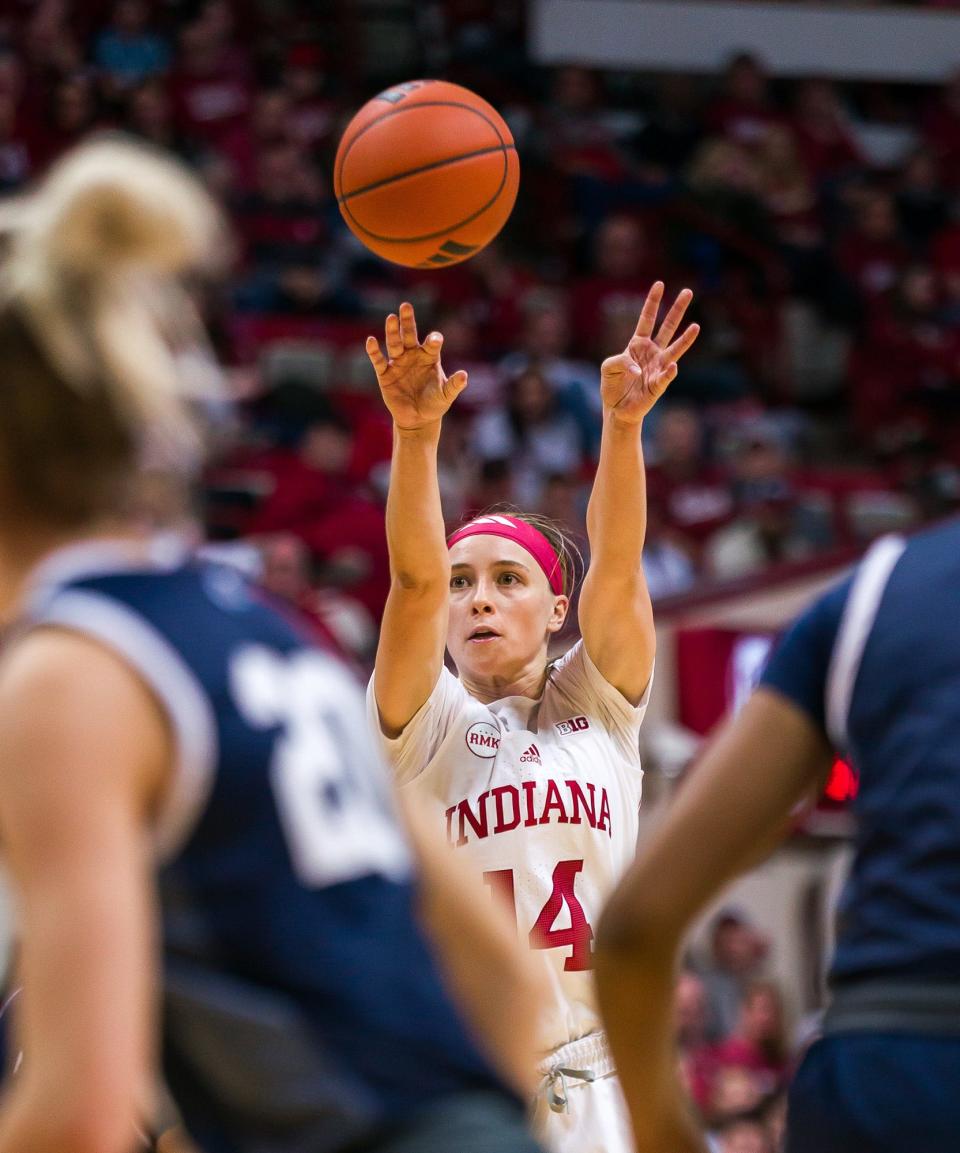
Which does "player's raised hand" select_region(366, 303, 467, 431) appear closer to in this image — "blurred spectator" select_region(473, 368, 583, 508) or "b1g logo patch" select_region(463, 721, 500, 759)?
"b1g logo patch" select_region(463, 721, 500, 759)

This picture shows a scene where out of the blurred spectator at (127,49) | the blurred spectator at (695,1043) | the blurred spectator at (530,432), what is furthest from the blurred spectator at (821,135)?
the blurred spectator at (695,1043)

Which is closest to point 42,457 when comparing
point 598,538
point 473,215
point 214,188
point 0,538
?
point 0,538

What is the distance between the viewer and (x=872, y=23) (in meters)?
17.5

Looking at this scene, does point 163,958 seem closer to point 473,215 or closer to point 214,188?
point 473,215

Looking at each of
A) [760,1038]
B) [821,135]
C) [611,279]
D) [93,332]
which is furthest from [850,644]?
[821,135]

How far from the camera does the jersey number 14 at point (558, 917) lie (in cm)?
406

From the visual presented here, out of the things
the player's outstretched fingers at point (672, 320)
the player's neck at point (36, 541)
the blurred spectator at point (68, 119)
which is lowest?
the blurred spectator at point (68, 119)

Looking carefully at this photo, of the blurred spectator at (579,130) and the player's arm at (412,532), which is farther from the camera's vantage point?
the blurred spectator at (579,130)

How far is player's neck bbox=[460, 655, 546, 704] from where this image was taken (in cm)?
444

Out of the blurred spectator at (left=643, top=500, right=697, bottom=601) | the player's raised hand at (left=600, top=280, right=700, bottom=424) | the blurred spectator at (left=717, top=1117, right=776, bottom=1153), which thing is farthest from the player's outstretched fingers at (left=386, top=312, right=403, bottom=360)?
the blurred spectator at (left=643, top=500, right=697, bottom=601)

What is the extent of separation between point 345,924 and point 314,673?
0.25 meters

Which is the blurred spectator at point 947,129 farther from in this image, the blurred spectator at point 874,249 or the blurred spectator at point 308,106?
the blurred spectator at point 308,106

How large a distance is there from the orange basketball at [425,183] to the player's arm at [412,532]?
0.68 m

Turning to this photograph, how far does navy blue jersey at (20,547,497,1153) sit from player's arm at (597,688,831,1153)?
26cm
